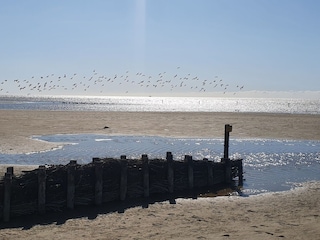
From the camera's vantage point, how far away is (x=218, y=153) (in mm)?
29734

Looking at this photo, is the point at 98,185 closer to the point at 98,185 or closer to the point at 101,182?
the point at 98,185

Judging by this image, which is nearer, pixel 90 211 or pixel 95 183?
pixel 90 211

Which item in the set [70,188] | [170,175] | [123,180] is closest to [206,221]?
[123,180]

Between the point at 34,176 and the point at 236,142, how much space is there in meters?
24.8

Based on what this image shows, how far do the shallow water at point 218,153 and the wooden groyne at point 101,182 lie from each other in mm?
2358

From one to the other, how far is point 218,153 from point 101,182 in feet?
50.9

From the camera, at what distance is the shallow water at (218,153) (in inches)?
847

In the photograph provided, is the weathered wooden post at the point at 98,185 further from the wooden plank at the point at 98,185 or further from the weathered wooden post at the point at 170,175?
the weathered wooden post at the point at 170,175

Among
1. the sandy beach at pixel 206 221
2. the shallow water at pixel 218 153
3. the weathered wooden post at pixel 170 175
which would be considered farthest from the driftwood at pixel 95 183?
the shallow water at pixel 218 153

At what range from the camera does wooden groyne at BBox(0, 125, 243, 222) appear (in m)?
14.2

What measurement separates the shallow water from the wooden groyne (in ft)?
7.74

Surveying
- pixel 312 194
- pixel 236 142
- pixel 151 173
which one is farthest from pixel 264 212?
pixel 236 142

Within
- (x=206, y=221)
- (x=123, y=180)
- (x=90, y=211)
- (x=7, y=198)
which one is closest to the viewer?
(x=206, y=221)

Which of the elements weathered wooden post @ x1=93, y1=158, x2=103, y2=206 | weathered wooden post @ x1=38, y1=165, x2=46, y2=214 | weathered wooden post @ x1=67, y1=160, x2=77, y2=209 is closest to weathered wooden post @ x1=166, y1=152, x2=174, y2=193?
weathered wooden post @ x1=93, y1=158, x2=103, y2=206
